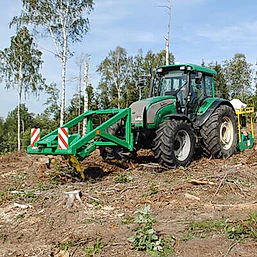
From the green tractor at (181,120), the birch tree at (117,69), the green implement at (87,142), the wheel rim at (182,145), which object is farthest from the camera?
the birch tree at (117,69)

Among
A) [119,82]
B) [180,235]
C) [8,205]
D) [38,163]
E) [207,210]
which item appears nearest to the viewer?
[180,235]

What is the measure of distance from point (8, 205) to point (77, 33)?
15.5 metres

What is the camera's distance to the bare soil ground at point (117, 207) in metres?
3.55

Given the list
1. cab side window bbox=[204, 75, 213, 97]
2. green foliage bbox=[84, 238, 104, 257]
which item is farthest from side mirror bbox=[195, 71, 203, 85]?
green foliage bbox=[84, 238, 104, 257]

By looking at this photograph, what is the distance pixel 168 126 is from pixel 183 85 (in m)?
1.45

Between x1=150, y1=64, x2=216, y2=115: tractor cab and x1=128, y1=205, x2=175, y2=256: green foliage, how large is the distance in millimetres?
4720

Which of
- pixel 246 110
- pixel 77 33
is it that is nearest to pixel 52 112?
pixel 77 33

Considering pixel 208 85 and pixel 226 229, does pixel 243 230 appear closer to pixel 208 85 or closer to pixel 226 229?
pixel 226 229

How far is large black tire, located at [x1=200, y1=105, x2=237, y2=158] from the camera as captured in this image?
815 cm

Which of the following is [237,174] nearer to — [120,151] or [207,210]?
[207,210]

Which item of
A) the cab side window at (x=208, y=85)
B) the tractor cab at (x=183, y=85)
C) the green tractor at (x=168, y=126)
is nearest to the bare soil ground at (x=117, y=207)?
the green tractor at (x=168, y=126)

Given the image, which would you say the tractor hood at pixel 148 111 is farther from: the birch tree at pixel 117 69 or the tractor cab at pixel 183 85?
the birch tree at pixel 117 69

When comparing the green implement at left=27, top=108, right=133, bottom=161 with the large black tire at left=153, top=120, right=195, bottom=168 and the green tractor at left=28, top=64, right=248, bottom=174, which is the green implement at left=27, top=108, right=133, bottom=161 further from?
the large black tire at left=153, top=120, right=195, bottom=168

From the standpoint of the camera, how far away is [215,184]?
18.7ft
